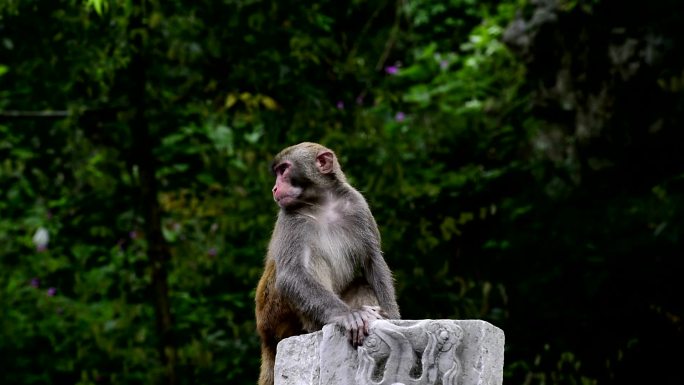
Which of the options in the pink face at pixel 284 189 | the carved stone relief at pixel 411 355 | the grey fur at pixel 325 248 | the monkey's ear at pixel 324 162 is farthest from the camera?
the monkey's ear at pixel 324 162

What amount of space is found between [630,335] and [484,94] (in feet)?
10.7

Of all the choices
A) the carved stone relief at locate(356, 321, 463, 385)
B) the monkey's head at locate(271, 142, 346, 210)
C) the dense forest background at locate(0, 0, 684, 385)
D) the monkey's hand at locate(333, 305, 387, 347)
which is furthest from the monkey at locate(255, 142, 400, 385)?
the dense forest background at locate(0, 0, 684, 385)

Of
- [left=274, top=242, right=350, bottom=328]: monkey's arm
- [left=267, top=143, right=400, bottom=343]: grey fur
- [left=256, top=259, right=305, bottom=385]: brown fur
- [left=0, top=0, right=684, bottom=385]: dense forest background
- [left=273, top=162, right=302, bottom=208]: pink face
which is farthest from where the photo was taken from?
[left=0, top=0, right=684, bottom=385]: dense forest background

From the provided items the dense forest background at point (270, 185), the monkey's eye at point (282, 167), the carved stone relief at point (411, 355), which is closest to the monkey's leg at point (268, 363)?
the monkey's eye at point (282, 167)

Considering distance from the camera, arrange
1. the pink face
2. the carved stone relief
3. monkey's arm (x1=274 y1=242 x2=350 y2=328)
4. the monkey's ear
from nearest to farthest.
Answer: the carved stone relief
monkey's arm (x1=274 y1=242 x2=350 y2=328)
the pink face
the monkey's ear

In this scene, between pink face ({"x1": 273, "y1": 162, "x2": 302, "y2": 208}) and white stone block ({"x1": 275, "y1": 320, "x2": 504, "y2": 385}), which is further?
pink face ({"x1": 273, "y1": 162, "x2": 302, "y2": 208})

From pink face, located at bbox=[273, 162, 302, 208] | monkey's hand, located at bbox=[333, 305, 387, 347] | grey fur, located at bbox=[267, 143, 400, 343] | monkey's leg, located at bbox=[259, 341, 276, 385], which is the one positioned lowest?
monkey's leg, located at bbox=[259, 341, 276, 385]

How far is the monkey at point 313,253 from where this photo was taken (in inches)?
185

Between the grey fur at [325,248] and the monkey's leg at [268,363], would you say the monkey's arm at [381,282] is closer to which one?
the grey fur at [325,248]

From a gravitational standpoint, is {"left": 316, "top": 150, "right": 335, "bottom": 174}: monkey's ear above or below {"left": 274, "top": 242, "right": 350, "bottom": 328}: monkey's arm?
above

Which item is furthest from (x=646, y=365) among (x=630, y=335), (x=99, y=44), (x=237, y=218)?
(x=99, y=44)

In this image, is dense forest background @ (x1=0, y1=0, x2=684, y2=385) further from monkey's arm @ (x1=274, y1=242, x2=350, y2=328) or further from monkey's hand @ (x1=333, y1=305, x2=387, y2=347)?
monkey's hand @ (x1=333, y1=305, x2=387, y2=347)

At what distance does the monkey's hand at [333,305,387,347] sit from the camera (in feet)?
13.3

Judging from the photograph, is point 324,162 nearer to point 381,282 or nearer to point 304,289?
point 381,282
